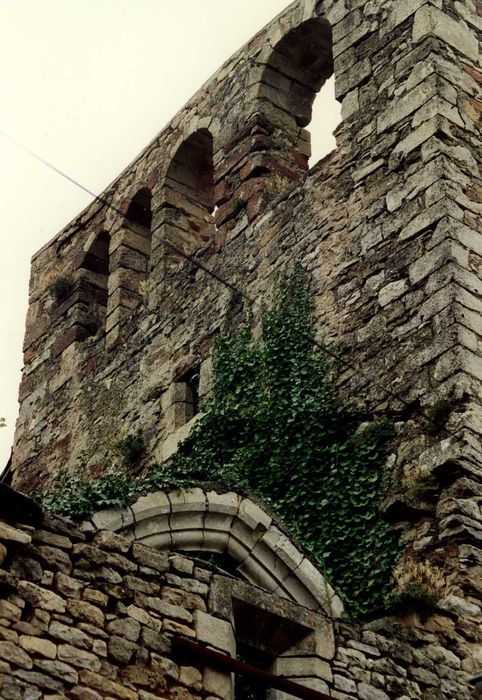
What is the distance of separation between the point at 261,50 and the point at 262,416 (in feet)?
12.8

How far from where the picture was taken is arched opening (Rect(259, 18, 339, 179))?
12273 millimetres

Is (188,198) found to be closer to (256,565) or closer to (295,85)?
(295,85)

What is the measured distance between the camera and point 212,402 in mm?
10773

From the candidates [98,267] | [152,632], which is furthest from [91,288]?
[152,632]

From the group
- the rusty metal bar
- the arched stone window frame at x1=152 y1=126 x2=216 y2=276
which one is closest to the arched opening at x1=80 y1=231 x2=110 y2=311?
the arched stone window frame at x1=152 y1=126 x2=216 y2=276

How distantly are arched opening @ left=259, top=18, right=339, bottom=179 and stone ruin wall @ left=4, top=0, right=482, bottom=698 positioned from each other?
14 millimetres

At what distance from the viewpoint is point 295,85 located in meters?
12.5

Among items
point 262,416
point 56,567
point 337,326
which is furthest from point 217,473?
point 56,567

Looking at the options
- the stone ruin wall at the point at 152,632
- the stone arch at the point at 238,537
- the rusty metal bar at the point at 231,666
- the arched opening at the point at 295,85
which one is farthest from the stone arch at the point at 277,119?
the rusty metal bar at the point at 231,666

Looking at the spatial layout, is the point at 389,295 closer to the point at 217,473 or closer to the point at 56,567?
the point at 217,473

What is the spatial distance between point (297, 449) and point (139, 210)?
4.85 metres

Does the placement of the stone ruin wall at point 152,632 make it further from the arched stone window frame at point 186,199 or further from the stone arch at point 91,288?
the stone arch at point 91,288

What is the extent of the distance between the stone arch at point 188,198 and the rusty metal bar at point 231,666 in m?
6.47

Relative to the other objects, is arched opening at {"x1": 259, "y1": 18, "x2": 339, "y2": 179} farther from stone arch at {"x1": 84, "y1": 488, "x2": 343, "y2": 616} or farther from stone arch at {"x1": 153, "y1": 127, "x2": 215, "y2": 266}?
stone arch at {"x1": 84, "y1": 488, "x2": 343, "y2": 616}
